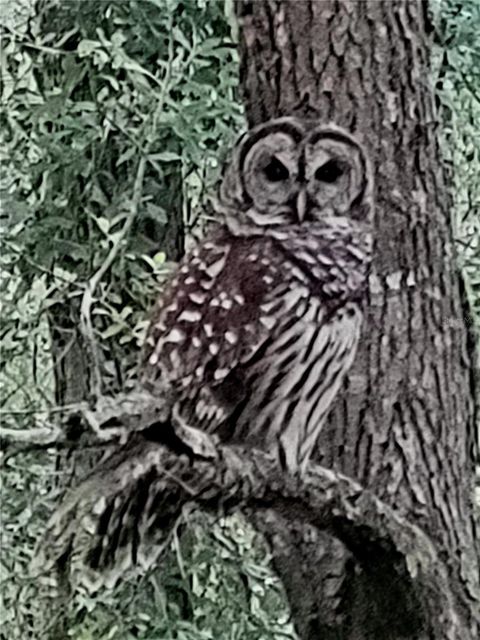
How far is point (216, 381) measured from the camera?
92 centimetres

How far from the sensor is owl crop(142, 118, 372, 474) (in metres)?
0.92

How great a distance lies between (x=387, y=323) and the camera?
95 cm

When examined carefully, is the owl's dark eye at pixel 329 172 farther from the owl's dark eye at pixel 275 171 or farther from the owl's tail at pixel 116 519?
the owl's tail at pixel 116 519

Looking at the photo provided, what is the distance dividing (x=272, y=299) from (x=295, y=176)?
10 cm

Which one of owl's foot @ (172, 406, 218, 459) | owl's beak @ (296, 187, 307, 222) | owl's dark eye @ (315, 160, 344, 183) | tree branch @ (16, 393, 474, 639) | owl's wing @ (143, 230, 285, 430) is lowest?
tree branch @ (16, 393, 474, 639)

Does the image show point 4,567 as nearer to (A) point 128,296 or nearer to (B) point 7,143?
(A) point 128,296

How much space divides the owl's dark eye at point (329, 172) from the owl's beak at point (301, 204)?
2cm

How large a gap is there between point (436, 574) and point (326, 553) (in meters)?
0.09

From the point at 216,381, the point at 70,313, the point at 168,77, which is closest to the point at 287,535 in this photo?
the point at 216,381

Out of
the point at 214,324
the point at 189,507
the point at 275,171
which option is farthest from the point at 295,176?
the point at 189,507

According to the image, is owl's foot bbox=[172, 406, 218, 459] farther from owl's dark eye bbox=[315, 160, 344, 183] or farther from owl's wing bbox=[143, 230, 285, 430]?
owl's dark eye bbox=[315, 160, 344, 183]

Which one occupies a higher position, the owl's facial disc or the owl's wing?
the owl's facial disc

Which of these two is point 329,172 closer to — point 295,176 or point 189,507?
point 295,176

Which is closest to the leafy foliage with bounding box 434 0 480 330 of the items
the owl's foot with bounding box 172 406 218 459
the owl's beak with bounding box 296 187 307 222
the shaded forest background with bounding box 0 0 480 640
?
the shaded forest background with bounding box 0 0 480 640
